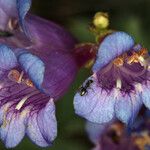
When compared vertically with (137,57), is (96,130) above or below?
below

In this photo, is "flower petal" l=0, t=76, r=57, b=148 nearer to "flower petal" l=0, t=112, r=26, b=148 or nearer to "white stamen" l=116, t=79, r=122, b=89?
"flower petal" l=0, t=112, r=26, b=148

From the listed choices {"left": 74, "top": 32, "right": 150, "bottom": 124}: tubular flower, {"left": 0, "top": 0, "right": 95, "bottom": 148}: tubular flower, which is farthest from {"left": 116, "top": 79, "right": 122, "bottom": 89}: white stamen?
{"left": 0, "top": 0, "right": 95, "bottom": 148}: tubular flower

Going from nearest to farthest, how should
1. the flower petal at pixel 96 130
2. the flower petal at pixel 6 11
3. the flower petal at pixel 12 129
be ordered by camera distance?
the flower petal at pixel 12 129
the flower petal at pixel 6 11
the flower petal at pixel 96 130

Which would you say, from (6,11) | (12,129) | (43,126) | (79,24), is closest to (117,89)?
(43,126)

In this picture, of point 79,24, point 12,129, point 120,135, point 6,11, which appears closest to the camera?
point 12,129

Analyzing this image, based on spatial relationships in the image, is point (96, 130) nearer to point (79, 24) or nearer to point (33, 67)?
point (79, 24)

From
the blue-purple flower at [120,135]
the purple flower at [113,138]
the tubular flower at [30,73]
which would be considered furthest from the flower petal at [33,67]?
the purple flower at [113,138]

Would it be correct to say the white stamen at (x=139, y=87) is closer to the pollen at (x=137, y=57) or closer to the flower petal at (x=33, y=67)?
the pollen at (x=137, y=57)
